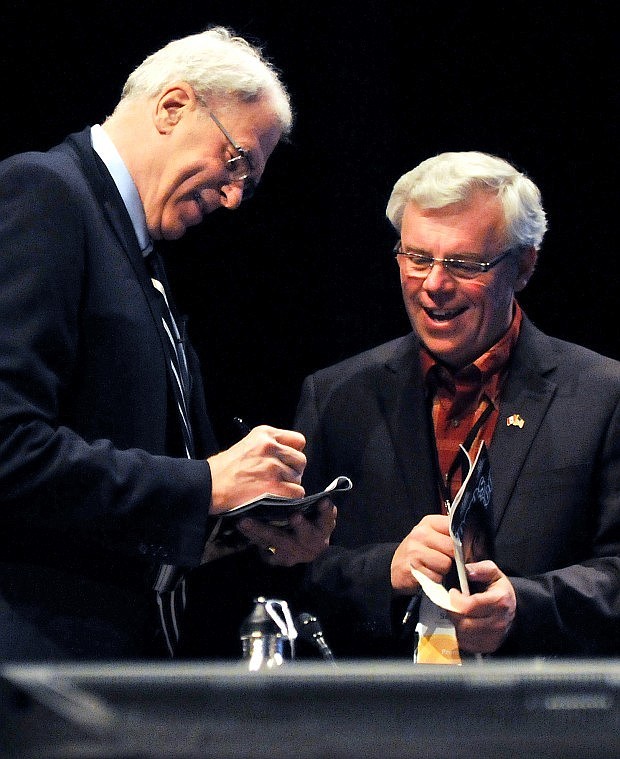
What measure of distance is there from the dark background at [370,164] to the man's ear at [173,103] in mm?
1346

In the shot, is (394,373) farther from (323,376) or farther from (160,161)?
(160,161)

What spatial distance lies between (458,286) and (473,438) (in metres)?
0.34

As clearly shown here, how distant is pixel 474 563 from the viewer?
2000 mm

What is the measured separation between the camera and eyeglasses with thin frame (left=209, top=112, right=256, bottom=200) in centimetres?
199

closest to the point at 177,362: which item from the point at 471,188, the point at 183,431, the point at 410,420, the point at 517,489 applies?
the point at 183,431

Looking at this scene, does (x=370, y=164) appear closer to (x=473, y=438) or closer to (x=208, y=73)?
(x=473, y=438)

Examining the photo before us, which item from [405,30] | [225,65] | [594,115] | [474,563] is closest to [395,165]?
[405,30]

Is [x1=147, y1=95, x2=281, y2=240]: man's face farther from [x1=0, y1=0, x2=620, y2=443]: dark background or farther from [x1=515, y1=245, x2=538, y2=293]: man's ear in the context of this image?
[x1=0, y1=0, x2=620, y2=443]: dark background

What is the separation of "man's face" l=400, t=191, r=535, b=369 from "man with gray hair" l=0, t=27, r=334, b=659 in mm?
638

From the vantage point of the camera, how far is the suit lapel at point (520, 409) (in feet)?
7.52

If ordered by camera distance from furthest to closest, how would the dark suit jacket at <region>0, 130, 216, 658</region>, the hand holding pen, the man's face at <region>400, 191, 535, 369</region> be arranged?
the man's face at <region>400, 191, 535, 369</region> < the hand holding pen < the dark suit jacket at <region>0, 130, 216, 658</region>

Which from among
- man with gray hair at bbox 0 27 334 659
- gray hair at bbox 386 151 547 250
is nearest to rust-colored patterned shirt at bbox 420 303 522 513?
gray hair at bbox 386 151 547 250

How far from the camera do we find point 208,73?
1.99 metres

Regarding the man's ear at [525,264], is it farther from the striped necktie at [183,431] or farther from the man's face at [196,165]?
A: the striped necktie at [183,431]
